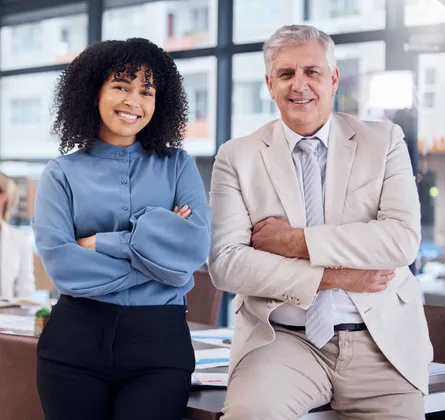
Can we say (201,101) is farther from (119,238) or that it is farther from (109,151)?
(119,238)

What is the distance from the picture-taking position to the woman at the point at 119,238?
2.11 meters

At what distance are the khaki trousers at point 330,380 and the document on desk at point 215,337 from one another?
889 millimetres

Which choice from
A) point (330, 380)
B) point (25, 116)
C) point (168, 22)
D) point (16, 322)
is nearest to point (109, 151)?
point (330, 380)

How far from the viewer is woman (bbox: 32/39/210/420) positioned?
211cm

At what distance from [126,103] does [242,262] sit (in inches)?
23.6

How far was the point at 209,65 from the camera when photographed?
667 centimetres

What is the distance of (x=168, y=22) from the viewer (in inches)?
275

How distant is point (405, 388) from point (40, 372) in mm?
1078

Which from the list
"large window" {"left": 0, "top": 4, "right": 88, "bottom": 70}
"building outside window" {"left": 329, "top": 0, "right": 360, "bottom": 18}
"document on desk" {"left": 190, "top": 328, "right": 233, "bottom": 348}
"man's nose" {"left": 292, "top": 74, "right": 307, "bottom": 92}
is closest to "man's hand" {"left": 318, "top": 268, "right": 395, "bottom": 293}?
"man's nose" {"left": 292, "top": 74, "right": 307, "bottom": 92}

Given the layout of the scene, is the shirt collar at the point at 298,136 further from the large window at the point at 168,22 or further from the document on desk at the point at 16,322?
the large window at the point at 168,22

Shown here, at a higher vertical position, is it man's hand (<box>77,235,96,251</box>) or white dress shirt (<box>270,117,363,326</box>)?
man's hand (<box>77,235,96,251</box>)

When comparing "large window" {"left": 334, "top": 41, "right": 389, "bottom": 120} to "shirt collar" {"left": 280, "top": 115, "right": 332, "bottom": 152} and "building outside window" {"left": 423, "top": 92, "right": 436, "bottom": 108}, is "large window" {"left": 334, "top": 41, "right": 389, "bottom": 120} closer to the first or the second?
"building outside window" {"left": 423, "top": 92, "right": 436, "bottom": 108}

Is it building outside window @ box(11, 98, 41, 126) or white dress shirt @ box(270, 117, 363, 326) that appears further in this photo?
building outside window @ box(11, 98, 41, 126)

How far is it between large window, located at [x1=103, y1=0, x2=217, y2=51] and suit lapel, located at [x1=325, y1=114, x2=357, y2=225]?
4118 mm
